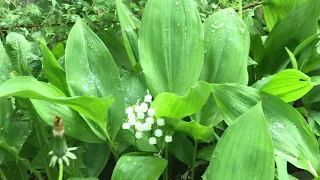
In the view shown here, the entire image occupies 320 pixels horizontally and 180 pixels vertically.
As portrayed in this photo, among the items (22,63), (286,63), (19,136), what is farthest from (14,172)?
(286,63)

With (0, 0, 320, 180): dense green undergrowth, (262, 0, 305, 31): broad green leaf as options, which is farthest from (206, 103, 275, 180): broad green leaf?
(262, 0, 305, 31): broad green leaf

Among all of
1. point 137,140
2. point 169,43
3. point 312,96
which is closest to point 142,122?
point 137,140

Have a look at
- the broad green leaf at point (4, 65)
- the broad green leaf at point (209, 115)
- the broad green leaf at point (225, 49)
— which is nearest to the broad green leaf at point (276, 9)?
the broad green leaf at point (225, 49)

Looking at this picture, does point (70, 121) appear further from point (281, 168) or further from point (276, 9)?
point (276, 9)

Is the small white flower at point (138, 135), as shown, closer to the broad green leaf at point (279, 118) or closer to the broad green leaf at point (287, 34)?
the broad green leaf at point (279, 118)

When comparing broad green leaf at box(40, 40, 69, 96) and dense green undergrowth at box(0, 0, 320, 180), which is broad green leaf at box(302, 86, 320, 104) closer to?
dense green undergrowth at box(0, 0, 320, 180)

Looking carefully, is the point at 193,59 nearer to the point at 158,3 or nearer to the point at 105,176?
the point at 158,3

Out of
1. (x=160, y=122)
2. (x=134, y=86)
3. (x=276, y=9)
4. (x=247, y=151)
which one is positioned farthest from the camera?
(x=276, y=9)
